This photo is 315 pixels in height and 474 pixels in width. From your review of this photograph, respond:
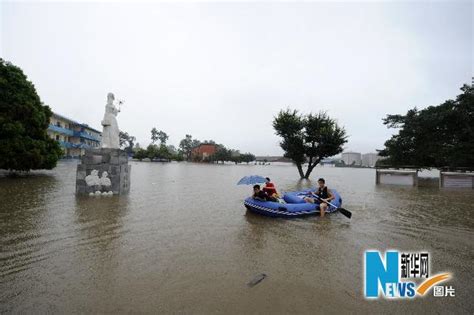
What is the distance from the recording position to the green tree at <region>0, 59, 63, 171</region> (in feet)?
54.4

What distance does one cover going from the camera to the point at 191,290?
3992 millimetres

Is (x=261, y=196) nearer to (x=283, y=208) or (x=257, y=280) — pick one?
(x=283, y=208)

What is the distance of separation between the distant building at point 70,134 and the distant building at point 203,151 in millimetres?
40098

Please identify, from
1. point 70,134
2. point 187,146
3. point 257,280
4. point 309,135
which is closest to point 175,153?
point 187,146

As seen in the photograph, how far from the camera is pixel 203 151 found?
92875 millimetres

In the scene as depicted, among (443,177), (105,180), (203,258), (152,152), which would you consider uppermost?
(152,152)

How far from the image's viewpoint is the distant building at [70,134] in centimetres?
4397

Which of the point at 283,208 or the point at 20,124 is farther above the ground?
the point at 20,124

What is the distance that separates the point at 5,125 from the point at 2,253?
15.7 metres

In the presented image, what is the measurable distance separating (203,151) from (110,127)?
262ft

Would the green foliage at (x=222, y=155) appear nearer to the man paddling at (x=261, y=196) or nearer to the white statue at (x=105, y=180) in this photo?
the white statue at (x=105, y=180)

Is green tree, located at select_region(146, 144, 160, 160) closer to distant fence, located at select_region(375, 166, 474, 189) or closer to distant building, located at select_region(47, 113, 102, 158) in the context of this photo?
distant building, located at select_region(47, 113, 102, 158)

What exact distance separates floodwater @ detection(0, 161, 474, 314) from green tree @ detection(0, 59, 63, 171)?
9230 mm

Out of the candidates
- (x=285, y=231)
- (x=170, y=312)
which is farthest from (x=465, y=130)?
(x=170, y=312)
